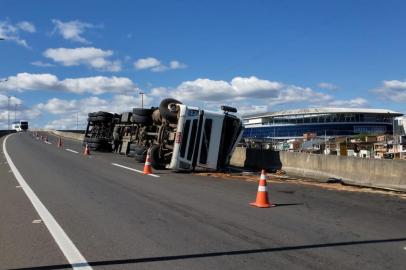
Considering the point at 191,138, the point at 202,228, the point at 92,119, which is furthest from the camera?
the point at 92,119

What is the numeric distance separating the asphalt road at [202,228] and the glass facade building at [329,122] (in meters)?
103

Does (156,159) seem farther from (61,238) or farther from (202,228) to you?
(61,238)

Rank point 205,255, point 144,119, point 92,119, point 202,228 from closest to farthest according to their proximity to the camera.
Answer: point 205,255 < point 202,228 < point 144,119 < point 92,119

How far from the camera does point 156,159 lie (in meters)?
19.4

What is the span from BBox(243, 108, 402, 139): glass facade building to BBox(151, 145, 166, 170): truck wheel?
96.1 m

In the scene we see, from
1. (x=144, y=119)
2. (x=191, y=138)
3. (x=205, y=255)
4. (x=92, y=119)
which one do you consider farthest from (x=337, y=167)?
(x=92, y=119)

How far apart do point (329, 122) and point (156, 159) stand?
338 feet

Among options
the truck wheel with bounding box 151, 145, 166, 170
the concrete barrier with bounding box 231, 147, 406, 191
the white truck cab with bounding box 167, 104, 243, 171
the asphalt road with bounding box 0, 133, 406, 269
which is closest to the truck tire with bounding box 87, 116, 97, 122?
the concrete barrier with bounding box 231, 147, 406, 191

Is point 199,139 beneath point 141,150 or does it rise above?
above

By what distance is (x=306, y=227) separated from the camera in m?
8.19

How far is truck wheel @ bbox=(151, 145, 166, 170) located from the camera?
1930cm

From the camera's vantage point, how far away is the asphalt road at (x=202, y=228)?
611 cm

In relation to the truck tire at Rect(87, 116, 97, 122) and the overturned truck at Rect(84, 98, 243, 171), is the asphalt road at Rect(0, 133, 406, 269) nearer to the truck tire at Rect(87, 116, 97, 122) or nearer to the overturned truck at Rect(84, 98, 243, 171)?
the overturned truck at Rect(84, 98, 243, 171)

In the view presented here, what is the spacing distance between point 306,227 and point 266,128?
11923 centimetres
